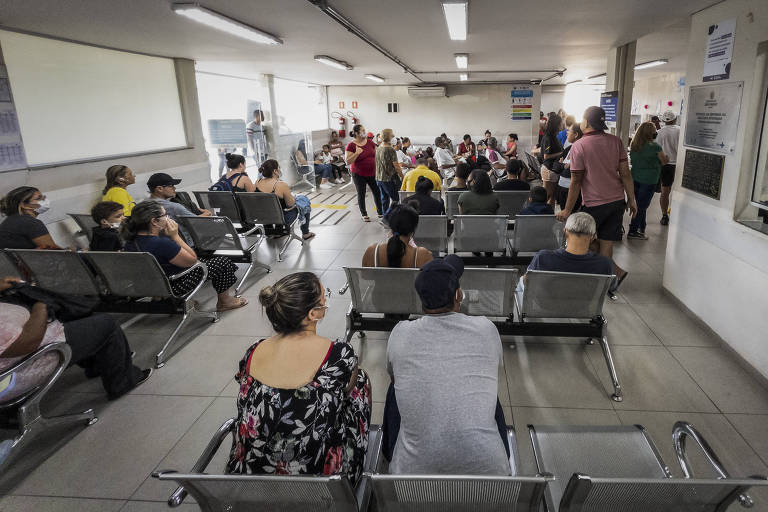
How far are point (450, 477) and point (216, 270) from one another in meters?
3.51

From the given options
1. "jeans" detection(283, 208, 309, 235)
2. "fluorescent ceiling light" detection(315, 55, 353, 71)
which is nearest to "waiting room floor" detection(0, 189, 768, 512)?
"jeans" detection(283, 208, 309, 235)

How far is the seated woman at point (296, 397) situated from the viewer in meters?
1.59

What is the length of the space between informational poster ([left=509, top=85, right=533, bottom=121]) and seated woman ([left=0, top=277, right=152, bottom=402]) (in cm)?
1530

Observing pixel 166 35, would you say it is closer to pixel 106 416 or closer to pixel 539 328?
pixel 106 416

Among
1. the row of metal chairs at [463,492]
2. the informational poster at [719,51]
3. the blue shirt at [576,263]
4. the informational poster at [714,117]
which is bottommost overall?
the row of metal chairs at [463,492]

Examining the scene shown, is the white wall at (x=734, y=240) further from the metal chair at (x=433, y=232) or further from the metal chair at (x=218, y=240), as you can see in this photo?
the metal chair at (x=218, y=240)

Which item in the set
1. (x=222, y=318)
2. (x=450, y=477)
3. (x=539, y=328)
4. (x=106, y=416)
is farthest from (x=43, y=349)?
(x=539, y=328)

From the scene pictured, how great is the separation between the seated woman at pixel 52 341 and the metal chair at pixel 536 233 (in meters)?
3.39

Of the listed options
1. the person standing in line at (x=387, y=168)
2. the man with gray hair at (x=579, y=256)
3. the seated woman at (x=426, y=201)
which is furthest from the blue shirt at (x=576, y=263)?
the person standing in line at (x=387, y=168)

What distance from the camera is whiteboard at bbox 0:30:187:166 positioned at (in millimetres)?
5039

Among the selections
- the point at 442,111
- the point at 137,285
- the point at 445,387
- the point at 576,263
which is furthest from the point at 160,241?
the point at 442,111

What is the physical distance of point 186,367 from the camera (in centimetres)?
342

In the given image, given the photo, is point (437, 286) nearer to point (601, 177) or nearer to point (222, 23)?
point (601, 177)

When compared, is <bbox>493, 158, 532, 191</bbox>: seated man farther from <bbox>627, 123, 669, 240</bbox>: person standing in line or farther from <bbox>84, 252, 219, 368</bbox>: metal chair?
<bbox>84, 252, 219, 368</bbox>: metal chair
